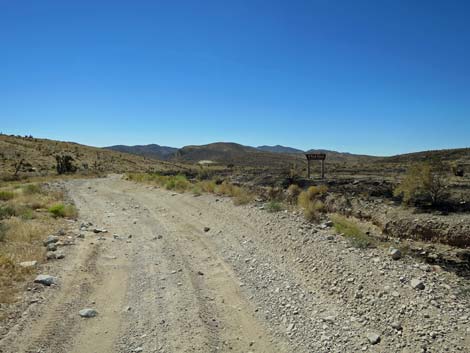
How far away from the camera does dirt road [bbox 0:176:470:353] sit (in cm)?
531

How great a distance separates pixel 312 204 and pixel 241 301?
8.16m

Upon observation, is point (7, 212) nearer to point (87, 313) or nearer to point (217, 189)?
point (87, 313)

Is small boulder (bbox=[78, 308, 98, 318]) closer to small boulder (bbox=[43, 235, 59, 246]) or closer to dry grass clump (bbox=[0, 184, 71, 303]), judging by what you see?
dry grass clump (bbox=[0, 184, 71, 303])

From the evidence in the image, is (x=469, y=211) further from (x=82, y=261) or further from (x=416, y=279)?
(x=82, y=261)

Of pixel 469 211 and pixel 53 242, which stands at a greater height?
pixel 469 211

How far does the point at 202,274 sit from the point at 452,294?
192 inches

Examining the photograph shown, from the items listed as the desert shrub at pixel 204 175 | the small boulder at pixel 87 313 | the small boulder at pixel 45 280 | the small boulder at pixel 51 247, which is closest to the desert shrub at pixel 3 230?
the small boulder at pixel 51 247

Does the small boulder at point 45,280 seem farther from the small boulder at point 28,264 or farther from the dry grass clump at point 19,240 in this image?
the small boulder at point 28,264

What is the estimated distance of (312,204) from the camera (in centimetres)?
1446

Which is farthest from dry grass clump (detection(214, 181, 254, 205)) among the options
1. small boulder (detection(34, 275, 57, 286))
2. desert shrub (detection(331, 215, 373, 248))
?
small boulder (detection(34, 275, 57, 286))

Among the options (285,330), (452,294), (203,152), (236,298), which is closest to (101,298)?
(236,298)

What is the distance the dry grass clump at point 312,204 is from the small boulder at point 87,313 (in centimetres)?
767

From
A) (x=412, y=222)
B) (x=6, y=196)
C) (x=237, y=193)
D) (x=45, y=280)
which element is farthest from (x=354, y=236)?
(x=6, y=196)

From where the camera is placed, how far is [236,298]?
7.07 meters
